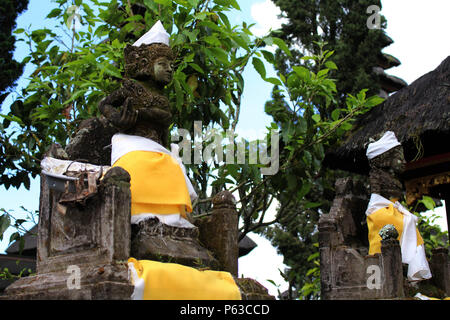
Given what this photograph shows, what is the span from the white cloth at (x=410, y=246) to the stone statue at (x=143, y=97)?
2447 mm

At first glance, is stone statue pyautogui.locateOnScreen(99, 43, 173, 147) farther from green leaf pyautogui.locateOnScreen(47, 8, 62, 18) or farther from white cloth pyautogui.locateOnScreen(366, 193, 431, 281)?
green leaf pyautogui.locateOnScreen(47, 8, 62, 18)

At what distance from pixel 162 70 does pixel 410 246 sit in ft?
10.3

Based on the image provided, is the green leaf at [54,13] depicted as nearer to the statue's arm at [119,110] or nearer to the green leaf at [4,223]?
the green leaf at [4,223]

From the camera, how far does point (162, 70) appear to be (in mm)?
4582

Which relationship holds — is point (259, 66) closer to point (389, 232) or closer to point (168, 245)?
point (389, 232)

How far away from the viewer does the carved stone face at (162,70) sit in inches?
180

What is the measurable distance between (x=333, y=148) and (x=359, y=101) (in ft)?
7.95

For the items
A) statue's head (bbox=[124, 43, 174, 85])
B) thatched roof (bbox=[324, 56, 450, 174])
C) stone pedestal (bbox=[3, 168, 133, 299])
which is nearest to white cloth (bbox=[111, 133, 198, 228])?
stone pedestal (bbox=[3, 168, 133, 299])

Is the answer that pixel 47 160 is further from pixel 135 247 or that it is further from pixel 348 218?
pixel 348 218

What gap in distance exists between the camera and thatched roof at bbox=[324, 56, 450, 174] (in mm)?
8109

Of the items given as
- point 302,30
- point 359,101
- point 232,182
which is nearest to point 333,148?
point 359,101

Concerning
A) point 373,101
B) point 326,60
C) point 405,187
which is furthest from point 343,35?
point 373,101

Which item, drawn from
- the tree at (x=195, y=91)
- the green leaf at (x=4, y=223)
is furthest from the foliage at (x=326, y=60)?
the green leaf at (x=4, y=223)

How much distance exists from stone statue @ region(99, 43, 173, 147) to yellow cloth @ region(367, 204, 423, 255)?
2.44 m
